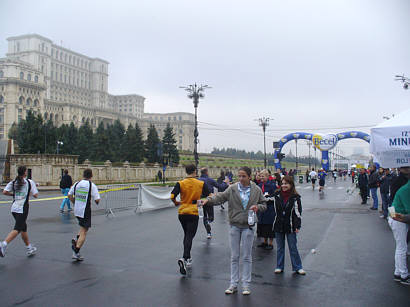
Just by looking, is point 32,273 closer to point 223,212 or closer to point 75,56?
point 223,212

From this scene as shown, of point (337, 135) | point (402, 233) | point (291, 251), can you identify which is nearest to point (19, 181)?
point (291, 251)

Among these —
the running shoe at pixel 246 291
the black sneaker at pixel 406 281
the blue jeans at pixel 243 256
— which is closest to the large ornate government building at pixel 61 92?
the blue jeans at pixel 243 256

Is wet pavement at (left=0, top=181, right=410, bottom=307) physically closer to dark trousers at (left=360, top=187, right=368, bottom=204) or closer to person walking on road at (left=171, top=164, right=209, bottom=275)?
person walking on road at (left=171, top=164, right=209, bottom=275)

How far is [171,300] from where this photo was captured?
4895mm

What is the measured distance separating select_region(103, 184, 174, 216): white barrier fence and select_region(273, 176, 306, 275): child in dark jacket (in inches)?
378

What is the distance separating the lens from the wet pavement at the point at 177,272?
497 centimetres

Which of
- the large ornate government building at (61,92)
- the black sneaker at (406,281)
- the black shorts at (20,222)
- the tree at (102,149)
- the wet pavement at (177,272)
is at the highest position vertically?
the large ornate government building at (61,92)

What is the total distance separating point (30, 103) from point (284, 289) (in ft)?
437

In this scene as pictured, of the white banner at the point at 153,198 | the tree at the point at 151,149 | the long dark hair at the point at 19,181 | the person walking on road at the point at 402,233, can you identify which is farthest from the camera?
the tree at the point at 151,149

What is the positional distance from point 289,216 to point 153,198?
35.8ft

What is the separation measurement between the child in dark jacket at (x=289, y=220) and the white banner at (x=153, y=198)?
1006cm

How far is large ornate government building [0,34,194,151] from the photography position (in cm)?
11906

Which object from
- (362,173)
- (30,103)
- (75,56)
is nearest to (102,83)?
(75,56)

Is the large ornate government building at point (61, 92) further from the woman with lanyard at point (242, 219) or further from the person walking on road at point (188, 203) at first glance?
the woman with lanyard at point (242, 219)
